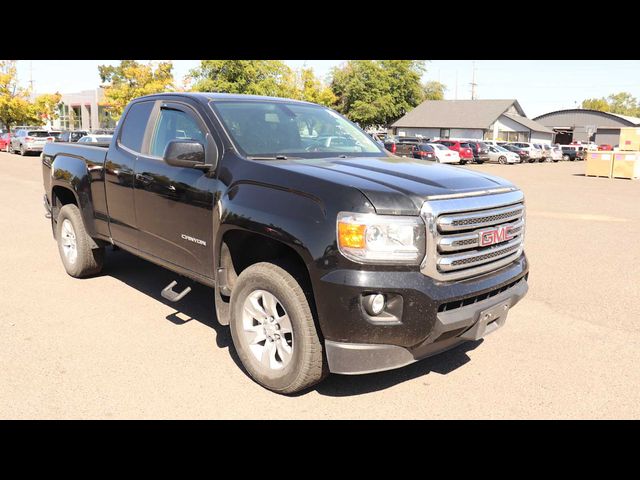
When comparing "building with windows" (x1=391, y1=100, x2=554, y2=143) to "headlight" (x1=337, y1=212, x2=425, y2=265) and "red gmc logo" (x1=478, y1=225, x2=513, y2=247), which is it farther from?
"headlight" (x1=337, y1=212, x2=425, y2=265)

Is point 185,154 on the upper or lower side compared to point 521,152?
upper

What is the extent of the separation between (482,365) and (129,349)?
2.72 meters

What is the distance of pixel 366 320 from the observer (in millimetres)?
3115

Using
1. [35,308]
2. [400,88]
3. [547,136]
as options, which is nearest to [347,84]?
[400,88]

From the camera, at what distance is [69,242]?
6.31 meters

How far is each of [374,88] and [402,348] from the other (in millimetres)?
64522

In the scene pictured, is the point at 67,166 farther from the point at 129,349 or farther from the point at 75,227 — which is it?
the point at 129,349

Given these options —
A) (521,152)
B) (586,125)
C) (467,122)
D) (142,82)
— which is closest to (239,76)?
(142,82)

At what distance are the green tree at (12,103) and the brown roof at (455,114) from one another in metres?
38.7

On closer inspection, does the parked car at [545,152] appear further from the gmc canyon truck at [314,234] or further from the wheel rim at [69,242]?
the gmc canyon truck at [314,234]

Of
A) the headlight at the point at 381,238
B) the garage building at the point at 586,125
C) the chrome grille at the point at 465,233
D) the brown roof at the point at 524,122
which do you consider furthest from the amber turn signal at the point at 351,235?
the garage building at the point at 586,125

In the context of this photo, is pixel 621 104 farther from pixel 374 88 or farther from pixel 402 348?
pixel 402 348

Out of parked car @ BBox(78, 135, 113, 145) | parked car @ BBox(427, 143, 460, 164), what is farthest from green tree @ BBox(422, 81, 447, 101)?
parked car @ BBox(78, 135, 113, 145)

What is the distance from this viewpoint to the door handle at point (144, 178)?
4.64 metres
